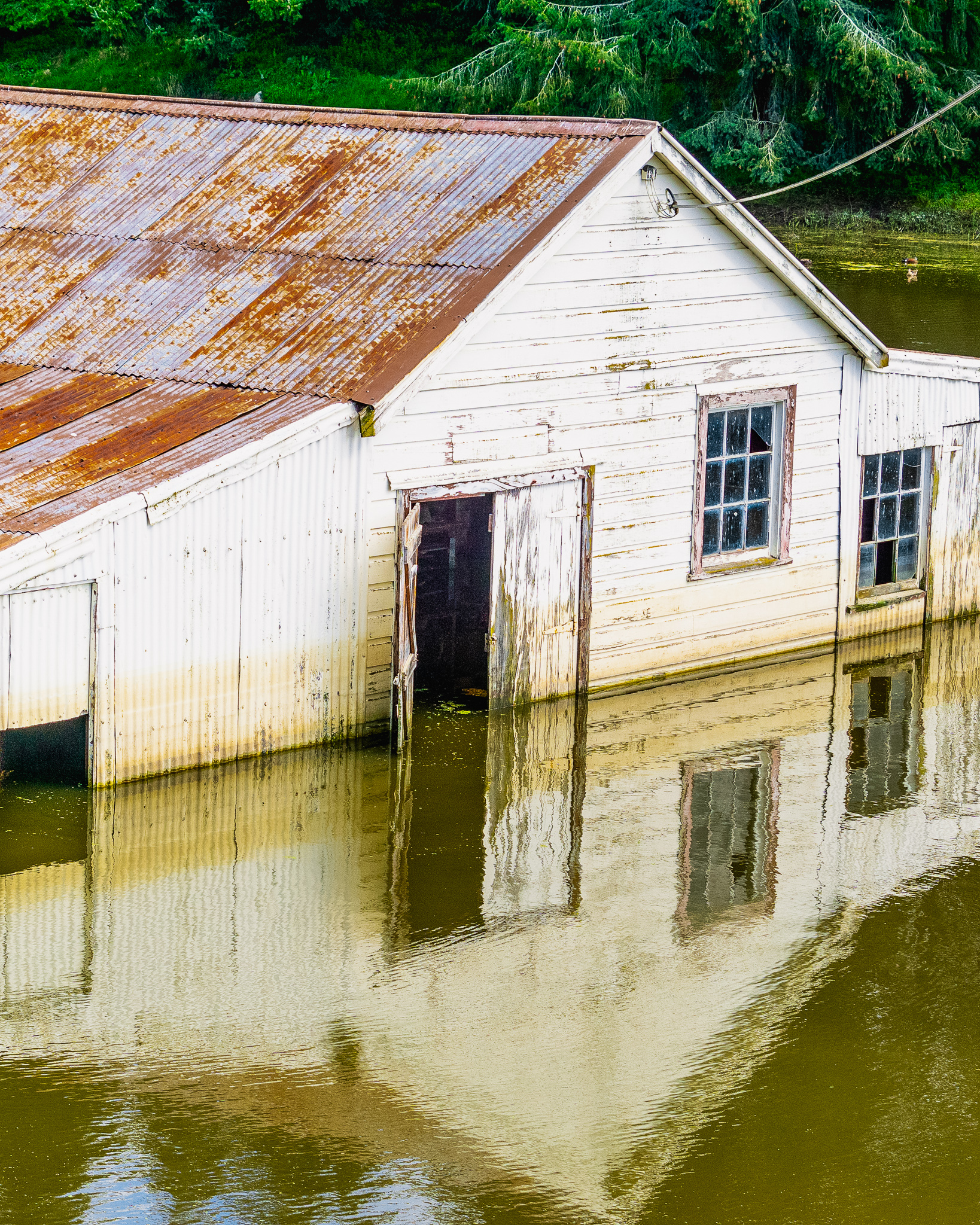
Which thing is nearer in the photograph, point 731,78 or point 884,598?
point 884,598

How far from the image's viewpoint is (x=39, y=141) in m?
17.1

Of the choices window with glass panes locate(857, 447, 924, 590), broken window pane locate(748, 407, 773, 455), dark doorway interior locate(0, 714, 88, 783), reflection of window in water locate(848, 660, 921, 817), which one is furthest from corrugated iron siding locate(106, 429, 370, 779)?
window with glass panes locate(857, 447, 924, 590)

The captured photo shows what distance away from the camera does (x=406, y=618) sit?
42.2ft

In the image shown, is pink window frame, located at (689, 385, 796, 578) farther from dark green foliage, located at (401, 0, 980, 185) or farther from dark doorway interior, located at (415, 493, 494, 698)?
dark green foliage, located at (401, 0, 980, 185)

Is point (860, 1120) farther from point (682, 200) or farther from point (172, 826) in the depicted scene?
point (682, 200)

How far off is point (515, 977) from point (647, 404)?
606 centimetres

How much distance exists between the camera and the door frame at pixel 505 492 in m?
12.9

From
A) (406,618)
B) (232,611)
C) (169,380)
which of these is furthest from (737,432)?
(232,611)

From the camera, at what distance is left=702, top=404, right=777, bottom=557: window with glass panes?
15.0 m

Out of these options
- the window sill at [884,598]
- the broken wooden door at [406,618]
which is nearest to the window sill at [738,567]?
the window sill at [884,598]

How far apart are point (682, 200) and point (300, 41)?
37.8 metres

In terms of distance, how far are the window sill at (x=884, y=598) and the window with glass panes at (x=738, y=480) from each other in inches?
52.4

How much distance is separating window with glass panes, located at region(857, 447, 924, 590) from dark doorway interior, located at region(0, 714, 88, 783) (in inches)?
282

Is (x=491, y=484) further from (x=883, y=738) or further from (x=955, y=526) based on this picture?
(x=955, y=526)
